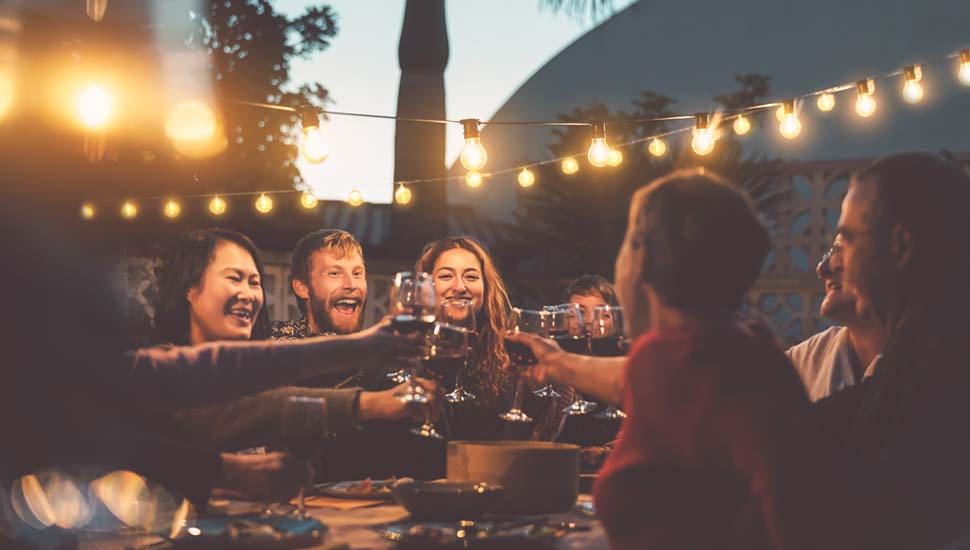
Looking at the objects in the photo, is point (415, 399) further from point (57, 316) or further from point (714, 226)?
point (714, 226)

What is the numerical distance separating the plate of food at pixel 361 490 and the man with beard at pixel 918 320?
1.09 metres

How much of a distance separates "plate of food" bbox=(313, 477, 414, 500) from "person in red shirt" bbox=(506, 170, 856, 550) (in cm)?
103

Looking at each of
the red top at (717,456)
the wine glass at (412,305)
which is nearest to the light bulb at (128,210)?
the wine glass at (412,305)

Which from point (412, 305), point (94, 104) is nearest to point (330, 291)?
point (94, 104)

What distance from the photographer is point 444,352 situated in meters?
2.86

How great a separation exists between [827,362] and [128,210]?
6.99m

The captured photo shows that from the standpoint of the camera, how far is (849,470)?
1.69 m

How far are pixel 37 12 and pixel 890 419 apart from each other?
211cm

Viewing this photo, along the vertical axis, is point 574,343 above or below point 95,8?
below

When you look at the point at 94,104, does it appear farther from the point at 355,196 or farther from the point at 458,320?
the point at 355,196

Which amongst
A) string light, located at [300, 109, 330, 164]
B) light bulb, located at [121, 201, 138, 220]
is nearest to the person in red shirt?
string light, located at [300, 109, 330, 164]

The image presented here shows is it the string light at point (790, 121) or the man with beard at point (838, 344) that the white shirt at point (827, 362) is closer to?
the man with beard at point (838, 344)

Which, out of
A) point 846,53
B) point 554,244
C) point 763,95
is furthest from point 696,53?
point 554,244

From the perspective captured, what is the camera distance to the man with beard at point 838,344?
340cm
